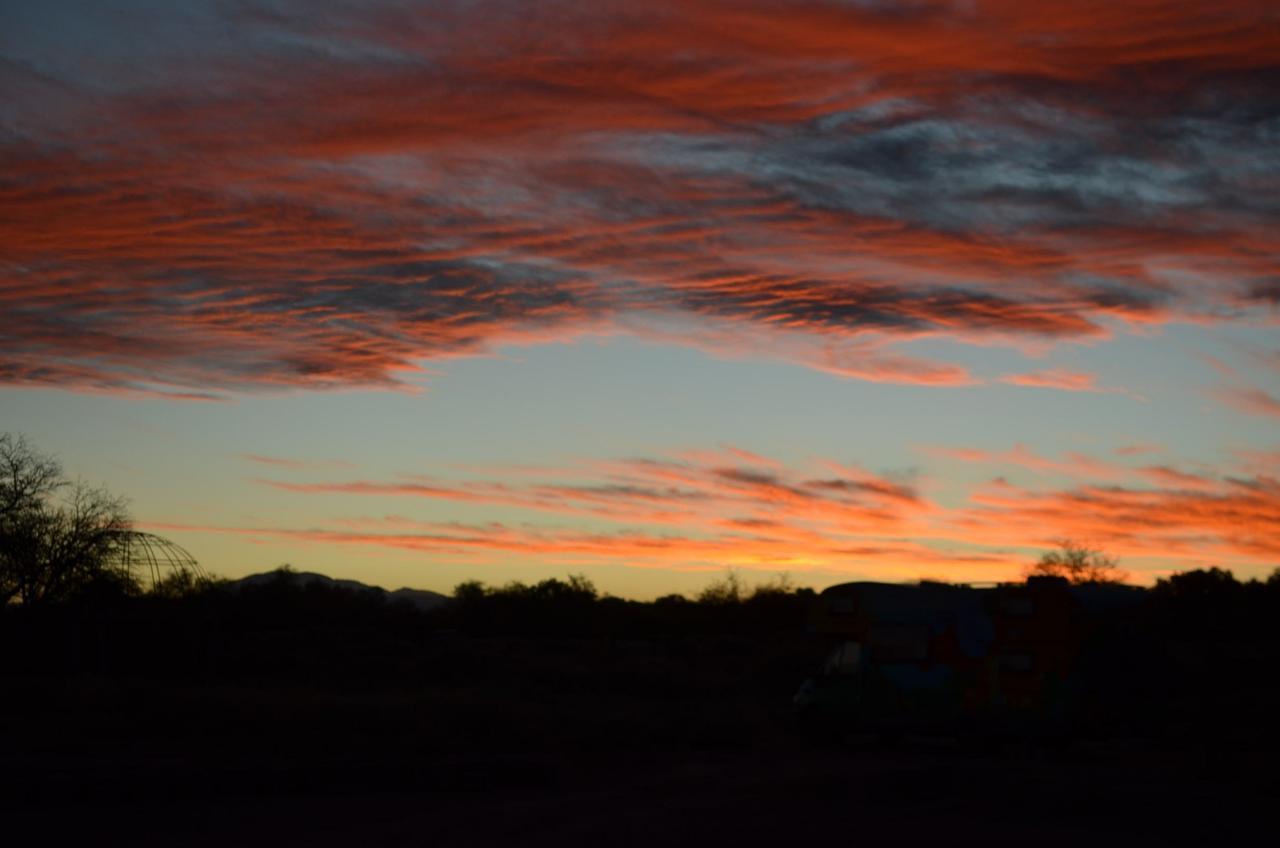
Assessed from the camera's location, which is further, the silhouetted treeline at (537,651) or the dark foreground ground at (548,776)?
the silhouetted treeline at (537,651)

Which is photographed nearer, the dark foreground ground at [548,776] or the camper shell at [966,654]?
the dark foreground ground at [548,776]

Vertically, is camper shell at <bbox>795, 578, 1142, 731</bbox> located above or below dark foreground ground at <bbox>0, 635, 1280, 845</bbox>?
above

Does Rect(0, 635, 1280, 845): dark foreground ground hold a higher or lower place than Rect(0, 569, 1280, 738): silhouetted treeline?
lower

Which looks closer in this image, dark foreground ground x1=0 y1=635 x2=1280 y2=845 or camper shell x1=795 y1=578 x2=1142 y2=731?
dark foreground ground x1=0 y1=635 x2=1280 y2=845

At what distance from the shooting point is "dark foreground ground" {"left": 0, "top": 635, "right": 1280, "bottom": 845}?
1428 centimetres

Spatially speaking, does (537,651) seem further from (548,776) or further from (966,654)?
(548,776)

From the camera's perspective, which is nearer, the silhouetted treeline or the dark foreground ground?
the dark foreground ground

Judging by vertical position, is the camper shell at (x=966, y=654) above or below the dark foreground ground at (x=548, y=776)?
above

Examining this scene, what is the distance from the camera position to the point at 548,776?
19000 mm

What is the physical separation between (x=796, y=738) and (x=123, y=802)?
15.2 metres

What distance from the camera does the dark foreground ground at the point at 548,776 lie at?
14281 millimetres

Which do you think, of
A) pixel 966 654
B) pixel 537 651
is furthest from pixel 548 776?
pixel 537 651

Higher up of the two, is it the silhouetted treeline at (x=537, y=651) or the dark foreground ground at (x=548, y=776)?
the silhouetted treeline at (x=537, y=651)

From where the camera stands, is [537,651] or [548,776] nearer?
[548,776]
